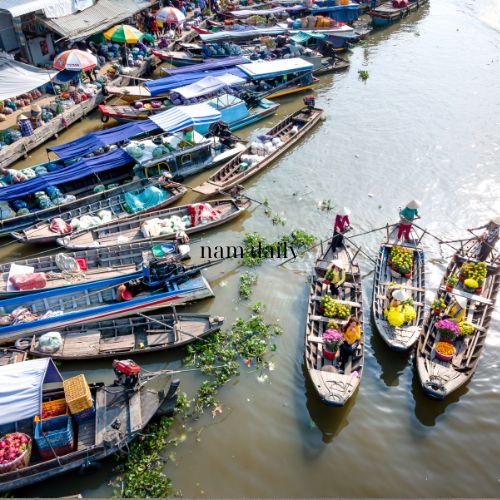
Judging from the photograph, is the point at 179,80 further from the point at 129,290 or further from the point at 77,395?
the point at 77,395

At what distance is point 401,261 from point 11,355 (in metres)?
14.6

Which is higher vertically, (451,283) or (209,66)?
(209,66)

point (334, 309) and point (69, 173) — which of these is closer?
point (334, 309)

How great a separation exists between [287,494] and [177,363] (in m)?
5.63

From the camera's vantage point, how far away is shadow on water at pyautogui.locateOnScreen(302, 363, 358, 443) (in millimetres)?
13188

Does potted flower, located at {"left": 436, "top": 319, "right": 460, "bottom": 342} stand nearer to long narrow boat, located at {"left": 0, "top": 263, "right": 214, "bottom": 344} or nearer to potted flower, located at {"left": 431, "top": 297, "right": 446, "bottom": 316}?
potted flower, located at {"left": 431, "top": 297, "right": 446, "bottom": 316}

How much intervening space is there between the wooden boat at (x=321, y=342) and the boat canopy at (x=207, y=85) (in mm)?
14853

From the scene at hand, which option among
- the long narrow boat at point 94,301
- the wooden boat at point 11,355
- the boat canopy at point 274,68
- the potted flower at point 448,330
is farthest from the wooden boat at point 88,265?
the boat canopy at point 274,68

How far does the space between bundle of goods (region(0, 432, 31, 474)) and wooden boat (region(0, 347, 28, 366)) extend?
3080 millimetres

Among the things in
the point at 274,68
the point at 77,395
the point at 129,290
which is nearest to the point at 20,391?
the point at 77,395

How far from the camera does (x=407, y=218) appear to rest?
60.1ft

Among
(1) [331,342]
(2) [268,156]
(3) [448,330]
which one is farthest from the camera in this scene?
(2) [268,156]

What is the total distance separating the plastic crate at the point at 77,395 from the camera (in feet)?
38.0

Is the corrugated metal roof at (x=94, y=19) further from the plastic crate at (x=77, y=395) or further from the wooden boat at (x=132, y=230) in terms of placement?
the plastic crate at (x=77, y=395)
